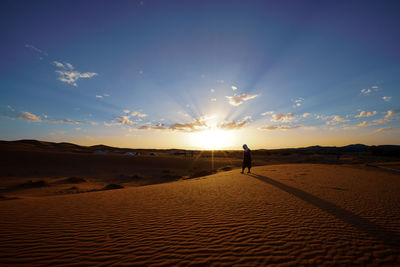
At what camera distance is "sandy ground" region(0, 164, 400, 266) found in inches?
129

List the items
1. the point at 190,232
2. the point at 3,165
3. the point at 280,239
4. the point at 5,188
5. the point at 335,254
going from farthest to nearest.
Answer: the point at 3,165
the point at 5,188
the point at 190,232
the point at 280,239
the point at 335,254

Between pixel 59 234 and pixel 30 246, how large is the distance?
58cm

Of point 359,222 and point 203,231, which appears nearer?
point 203,231

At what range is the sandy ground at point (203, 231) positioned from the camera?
3.28 metres

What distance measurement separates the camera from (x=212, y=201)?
23.1ft

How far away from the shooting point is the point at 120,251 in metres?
3.46

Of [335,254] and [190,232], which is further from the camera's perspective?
[190,232]

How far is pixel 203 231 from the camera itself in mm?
4375

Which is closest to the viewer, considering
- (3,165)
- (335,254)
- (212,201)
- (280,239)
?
(335,254)

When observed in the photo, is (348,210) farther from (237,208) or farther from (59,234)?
(59,234)

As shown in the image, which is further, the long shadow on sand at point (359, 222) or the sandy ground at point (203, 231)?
the long shadow on sand at point (359, 222)

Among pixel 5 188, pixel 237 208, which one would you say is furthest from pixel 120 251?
pixel 5 188

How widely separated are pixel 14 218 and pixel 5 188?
10.2 m

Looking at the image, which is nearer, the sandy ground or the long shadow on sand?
the sandy ground
